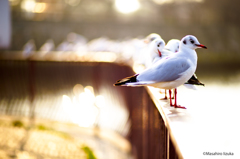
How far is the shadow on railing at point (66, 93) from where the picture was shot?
14.1ft

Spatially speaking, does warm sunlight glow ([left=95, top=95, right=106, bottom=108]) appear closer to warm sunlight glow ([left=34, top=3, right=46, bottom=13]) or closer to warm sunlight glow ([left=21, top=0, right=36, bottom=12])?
warm sunlight glow ([left=34, top=3, right=46, bottom=13])

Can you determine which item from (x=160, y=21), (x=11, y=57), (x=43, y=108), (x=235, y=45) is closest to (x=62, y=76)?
(x=43, y=108)

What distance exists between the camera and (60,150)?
3.71 metres

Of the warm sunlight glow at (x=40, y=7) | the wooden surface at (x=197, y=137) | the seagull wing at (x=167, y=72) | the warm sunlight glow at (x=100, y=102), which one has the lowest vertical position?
the warm sunlight glow at (x=100, y=102)

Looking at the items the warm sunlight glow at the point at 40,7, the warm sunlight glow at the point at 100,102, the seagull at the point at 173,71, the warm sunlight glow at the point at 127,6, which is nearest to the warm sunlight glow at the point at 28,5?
the warm sunlight glow at the point at 40,7

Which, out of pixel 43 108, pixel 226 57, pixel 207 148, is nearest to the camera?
pixel 207 148

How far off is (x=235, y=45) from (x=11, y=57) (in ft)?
73.5

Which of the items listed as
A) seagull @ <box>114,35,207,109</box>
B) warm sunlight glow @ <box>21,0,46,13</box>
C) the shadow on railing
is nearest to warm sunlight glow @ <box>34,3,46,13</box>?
warm sunlight glow @ <box>21,0,46,13</box>

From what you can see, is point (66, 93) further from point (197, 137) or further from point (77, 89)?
point (197, 137)

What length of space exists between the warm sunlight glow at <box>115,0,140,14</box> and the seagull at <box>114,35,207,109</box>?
24.3m

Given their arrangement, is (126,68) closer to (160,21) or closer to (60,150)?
(60,150)

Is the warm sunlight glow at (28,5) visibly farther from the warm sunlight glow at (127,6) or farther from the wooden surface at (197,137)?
the wooden surface at (197,137)

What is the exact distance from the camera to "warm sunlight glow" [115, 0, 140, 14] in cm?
2567

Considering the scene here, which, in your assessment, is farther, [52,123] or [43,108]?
[43,108]
